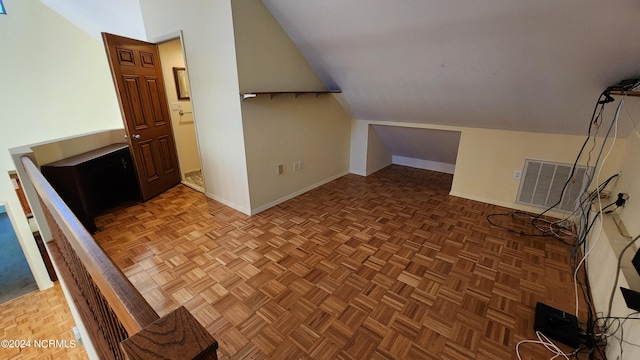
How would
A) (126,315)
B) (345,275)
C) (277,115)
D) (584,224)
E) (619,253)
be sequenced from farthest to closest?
(277,115)
(584,224)
(345,275)
(619,253)
(126,315)

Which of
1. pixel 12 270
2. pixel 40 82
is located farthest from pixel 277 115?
pixel 12 270

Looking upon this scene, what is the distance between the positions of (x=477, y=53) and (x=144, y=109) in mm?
3605

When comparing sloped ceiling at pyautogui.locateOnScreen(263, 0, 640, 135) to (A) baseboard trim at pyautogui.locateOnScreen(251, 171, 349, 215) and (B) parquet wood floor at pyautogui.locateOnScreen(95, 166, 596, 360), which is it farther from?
(A) baseboard trim at pyautogui.locateOnScreen(251, 171, 349, 215)

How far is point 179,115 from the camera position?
397 cm

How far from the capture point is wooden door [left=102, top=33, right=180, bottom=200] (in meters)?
2.96

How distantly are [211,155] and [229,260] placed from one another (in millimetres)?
1501

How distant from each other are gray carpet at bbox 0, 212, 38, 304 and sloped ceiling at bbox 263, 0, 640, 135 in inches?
191

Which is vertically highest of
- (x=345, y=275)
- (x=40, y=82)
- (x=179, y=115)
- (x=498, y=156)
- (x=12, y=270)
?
(x=40, y=82)

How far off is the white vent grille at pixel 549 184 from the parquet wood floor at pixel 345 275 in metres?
0.36

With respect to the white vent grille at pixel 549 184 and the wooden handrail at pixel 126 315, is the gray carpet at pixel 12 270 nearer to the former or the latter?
the wooden handrail at pixel 126 315

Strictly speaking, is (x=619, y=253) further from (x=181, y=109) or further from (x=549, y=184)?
(x=181, y=109)

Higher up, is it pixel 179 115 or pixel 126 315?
pixel 179 115

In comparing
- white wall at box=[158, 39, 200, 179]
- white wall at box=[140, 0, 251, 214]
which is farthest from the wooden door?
white wall at box=[140, 0, 251, 214]

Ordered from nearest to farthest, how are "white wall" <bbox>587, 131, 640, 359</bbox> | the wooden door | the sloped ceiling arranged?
1. "white wall" <bbox>587, 131, 640, 359</bbox>
2. the sloped ceiling
3. the wooden door
